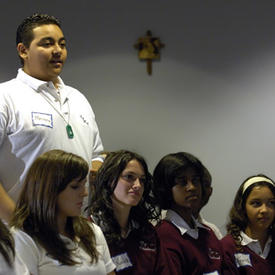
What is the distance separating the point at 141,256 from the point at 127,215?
0.19 metres

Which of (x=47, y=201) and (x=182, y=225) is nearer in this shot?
(x=47, y=201)

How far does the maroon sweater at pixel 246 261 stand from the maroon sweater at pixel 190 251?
111mm

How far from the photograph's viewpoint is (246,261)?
274 cm

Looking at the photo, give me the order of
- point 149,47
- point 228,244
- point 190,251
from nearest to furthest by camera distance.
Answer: point 190,251 < point 228,244 < point 149,47

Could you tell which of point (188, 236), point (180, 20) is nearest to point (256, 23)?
point (180, 20)

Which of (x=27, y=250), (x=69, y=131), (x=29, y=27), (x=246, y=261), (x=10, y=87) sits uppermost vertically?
(x=29, y=27)

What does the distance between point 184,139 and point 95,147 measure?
1.71 metres

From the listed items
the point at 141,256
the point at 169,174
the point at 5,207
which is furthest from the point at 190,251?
the point at 5,207

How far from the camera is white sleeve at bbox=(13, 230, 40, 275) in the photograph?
1755 millimetres

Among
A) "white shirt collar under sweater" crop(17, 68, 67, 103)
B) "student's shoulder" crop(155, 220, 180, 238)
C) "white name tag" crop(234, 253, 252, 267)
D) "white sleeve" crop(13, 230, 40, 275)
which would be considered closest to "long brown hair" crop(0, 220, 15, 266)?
"white sleeve" crop(13, 230, 40, 275)

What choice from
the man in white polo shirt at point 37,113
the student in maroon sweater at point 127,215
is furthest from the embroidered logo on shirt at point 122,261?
the man in white polo shirt at point 37,113

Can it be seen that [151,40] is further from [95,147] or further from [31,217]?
[31,217]

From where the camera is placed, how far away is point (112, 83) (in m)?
4.18

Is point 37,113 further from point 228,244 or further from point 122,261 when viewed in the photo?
point 228,244
